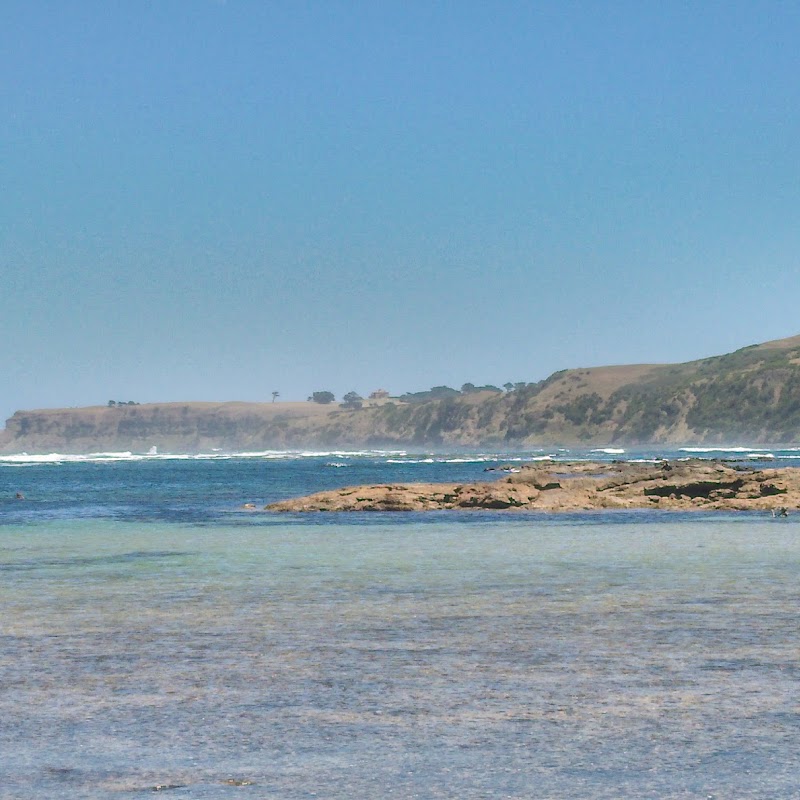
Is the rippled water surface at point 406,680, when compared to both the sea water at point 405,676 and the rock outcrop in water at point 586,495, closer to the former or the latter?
the sea water at point 405,676

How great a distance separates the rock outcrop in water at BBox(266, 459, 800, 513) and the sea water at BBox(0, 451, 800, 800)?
21881mm

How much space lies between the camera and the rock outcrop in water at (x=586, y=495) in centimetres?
5109

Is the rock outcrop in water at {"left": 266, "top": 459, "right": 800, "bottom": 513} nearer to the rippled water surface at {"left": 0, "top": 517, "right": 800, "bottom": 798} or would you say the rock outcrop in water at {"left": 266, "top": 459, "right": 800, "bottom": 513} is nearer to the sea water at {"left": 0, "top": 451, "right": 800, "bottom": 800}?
the sea water at {"left": 0, "top": 451, "right": 800, "bottom": 800}

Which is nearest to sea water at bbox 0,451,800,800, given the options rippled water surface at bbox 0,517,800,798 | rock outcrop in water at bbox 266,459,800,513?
rippled water surface at bbox 0,517,800,798

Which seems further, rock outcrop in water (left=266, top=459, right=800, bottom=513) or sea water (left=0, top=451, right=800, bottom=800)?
rock outcrop in water (left=266, top=459, right=800, bottom=513)

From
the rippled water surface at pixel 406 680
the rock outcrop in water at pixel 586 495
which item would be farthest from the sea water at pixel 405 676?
the rock outcrop in water at pixel 586 495

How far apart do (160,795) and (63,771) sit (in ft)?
3.57

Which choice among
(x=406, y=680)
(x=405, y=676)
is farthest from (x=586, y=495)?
(x=406, y=680)

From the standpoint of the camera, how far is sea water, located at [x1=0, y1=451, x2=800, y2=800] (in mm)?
9750

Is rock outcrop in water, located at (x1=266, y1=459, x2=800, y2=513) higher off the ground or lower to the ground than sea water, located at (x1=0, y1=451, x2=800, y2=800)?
higher

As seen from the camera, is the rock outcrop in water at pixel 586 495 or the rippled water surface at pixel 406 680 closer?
the rippled water surface at pixel 406 680

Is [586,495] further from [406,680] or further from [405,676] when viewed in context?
[406,680]

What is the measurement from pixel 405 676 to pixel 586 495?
40101mm

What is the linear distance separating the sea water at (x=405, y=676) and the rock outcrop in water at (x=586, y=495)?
2188cm
